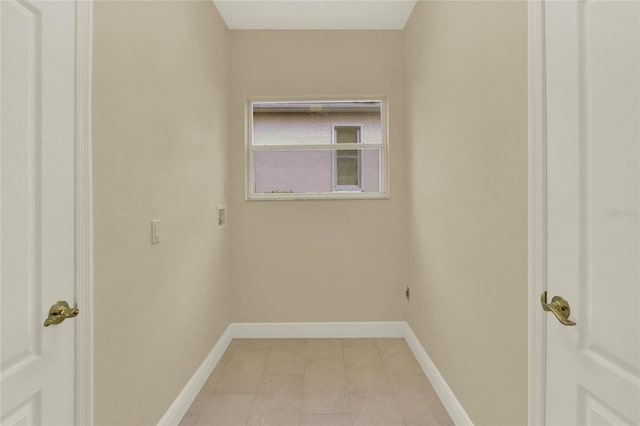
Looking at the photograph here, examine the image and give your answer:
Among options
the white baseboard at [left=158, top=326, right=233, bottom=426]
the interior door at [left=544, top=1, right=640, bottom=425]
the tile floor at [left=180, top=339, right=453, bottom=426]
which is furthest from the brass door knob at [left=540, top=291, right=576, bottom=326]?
the white baseboard at [left=158, top=326, right=233, bottom=426]

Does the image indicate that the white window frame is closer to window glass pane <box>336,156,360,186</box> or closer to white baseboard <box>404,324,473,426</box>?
window glass pane <box>336,156,360,186</box>

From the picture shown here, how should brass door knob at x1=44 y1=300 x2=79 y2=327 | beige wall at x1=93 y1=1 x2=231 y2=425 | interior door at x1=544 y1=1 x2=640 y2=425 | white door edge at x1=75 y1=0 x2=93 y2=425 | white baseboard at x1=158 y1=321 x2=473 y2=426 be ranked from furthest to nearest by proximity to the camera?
1. white baseboard at x1=158 y1=321 x2=473 y2=426
2. beige wall at x1=93 y1=1 x2=231 y2=425
3. white door edge at x1=75 y1=0 x2=93 y2=425
4. brass door knob at x1=44 y1=300 x2=79 y2=327
5. interior door at x1=544 y1=1 x2=640 y2=425

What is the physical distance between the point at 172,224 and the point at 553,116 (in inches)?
73.2

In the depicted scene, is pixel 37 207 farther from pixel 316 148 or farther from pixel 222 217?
pixel 316 148

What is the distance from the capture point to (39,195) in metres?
1.01

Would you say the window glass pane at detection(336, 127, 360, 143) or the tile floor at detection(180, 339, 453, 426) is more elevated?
the window glass pane at detection(336, 127, 360, 143)

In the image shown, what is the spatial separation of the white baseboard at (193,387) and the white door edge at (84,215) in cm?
79

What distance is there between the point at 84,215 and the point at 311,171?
232 centimetres

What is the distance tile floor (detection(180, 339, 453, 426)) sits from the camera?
2104mm

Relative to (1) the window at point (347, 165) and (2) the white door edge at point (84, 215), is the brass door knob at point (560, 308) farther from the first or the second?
(1) the window at point (347, 165)

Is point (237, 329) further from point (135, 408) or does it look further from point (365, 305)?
point (135, 408)

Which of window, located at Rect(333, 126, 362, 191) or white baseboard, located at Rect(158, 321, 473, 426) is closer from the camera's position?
white baseboard, located at Rect(158, 321, 473, 426)

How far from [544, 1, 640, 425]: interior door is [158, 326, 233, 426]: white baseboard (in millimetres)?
1809

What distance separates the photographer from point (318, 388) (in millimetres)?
2422
